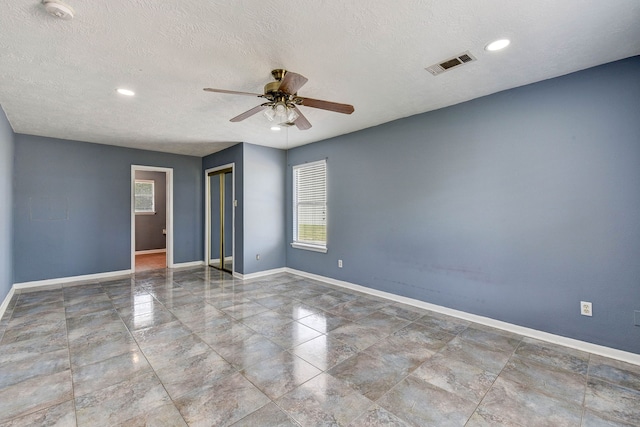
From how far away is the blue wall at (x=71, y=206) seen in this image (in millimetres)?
4684

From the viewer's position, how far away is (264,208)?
556cm

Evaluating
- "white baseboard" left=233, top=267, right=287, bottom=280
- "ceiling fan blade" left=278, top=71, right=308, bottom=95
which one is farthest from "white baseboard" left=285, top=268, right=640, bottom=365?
"ceiling fan blade" left=278, top=71, right=308, bottom=95

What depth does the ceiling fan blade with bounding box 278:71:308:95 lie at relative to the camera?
227cm

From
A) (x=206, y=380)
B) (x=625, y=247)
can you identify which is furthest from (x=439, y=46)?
(x=206, y=380)

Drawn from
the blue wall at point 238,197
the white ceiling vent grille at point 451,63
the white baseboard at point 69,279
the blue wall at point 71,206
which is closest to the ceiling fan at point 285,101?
the white ceiling vent grille at point 451,63

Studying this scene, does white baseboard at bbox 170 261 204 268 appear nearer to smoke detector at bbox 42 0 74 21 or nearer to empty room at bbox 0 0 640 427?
empty room at bbox 0 0 640 427

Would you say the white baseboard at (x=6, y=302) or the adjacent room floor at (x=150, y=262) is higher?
the white baseboard at (x=6, y=302)

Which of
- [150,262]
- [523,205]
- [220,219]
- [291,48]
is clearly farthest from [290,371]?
[150,262]

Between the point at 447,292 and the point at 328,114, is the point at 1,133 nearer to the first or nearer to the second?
the point at 328,114

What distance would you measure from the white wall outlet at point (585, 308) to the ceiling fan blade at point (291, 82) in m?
3.22

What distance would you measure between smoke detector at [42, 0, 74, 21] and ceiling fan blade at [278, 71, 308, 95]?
4.62ft

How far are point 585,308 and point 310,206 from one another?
4.01m

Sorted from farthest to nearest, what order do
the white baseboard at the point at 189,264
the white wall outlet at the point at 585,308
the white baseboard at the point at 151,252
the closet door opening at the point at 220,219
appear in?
the white baseboard at the point at 151,252 → the white baseboard at the point at 189,264 → the closet door opening at the point at 220,219 → the white wall outlet at the point at 585,308

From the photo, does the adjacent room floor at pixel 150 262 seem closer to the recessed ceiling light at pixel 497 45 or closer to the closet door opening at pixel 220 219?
the closet door opening at pixel 220 219
